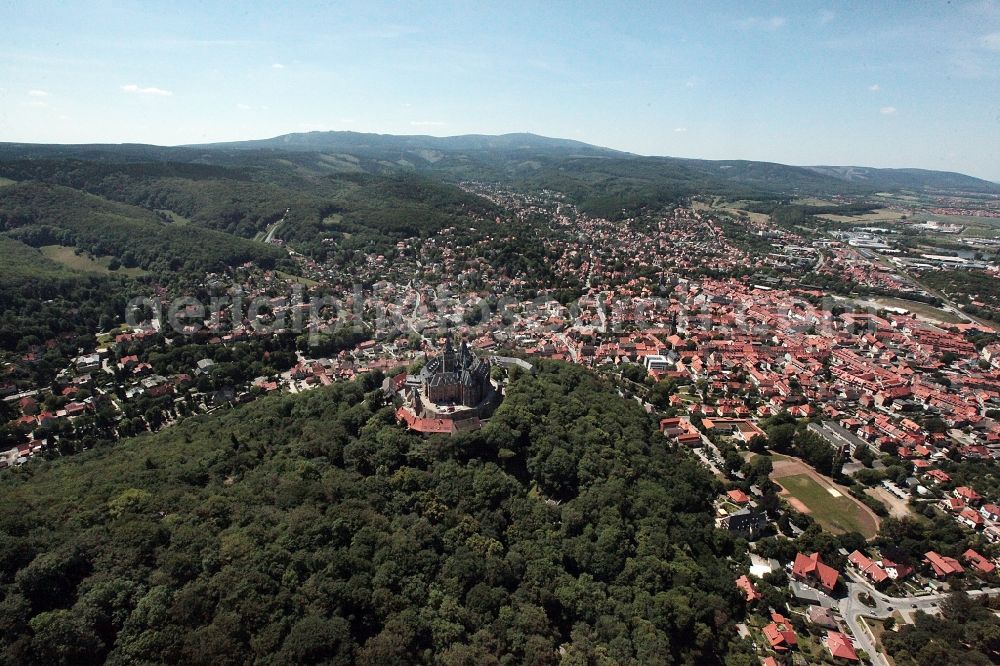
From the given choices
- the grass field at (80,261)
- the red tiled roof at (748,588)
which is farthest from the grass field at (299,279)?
the red tiled roof at (748,588)

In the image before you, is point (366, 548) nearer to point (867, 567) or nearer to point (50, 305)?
point (867, 567)

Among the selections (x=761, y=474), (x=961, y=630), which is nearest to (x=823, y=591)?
(x=961, y=630)

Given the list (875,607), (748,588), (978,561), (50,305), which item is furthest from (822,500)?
(50,305)

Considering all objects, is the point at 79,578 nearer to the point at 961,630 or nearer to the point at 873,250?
the point at 961,630

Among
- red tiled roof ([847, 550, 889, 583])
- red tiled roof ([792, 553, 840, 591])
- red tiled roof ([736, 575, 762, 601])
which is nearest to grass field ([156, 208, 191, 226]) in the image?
red tiled roof ([736, 575, 762, 601])

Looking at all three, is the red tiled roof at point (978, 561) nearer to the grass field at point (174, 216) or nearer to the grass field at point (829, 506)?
the grass field at point (829, 506)
